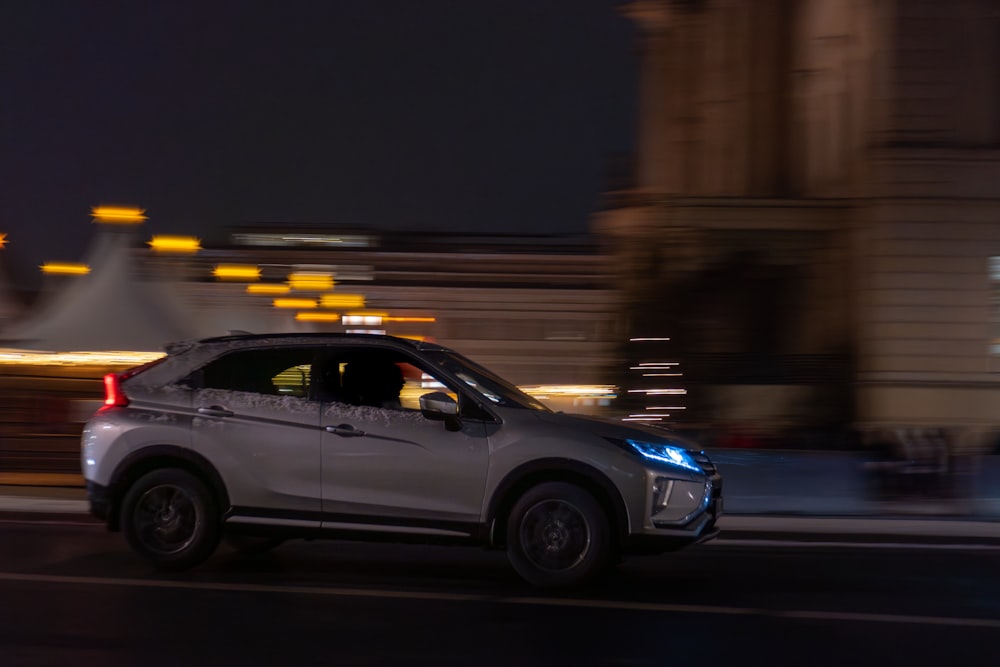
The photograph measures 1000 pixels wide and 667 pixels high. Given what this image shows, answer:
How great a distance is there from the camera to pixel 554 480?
26.9 feet

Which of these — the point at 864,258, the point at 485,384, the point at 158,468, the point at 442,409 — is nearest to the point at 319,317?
the point at 864,258

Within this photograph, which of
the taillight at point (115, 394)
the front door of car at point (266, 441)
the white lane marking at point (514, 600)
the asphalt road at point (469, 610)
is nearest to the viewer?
the asphalt road at point (469, 610)

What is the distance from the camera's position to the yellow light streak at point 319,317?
46094 mm

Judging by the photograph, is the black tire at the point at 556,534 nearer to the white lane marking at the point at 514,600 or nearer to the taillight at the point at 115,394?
the white lane marking at the point at 514,600

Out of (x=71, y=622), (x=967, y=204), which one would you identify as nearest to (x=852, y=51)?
(x=967, y=204)

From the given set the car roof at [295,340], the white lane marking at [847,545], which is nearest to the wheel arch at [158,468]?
the car roof at [295,340]

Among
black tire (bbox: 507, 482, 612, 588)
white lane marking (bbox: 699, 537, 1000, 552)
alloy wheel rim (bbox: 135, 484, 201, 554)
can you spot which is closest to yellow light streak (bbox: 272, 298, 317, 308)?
white lane marking (bbox: 699, 537, 1000, 552)

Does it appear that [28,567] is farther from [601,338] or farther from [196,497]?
[601,338]

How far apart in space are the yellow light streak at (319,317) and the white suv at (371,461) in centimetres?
3559

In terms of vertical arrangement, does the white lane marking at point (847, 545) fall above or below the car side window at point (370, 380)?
below

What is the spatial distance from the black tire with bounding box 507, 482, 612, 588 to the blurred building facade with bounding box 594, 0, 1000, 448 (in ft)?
44.7

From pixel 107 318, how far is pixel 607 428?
451 inches

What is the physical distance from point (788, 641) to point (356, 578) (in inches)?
128

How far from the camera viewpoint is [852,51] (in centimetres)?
2622
